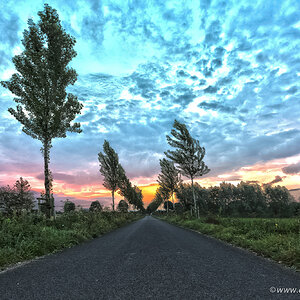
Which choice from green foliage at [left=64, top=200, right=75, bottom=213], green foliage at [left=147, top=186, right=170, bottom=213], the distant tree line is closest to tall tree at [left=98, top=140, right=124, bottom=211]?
green foliage at [left=147, top=186, right=170, bottom=213]

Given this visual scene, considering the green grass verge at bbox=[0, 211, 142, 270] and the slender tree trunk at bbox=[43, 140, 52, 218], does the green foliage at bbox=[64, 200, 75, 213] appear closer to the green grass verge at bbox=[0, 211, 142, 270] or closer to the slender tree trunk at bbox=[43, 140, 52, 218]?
the slender tree trunk at bbox=[43, 140, 52, 218]

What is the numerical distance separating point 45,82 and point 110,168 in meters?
22.8

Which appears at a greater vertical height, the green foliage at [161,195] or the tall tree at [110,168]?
the tall tree at [110,168]

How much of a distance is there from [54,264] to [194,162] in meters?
19.0

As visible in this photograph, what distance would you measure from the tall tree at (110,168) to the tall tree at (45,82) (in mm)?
20193

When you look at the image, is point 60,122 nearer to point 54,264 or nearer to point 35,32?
point 35,32

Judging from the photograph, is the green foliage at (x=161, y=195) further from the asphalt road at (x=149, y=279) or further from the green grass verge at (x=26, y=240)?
the asphalt road at (x=149, y=279)

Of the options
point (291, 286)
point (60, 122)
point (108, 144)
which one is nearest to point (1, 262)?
point (291, 286)

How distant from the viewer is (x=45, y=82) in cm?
1385

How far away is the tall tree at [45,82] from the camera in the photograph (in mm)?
13422

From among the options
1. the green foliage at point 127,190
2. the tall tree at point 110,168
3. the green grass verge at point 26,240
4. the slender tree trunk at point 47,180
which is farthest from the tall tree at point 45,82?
the green foliage at point 127,190

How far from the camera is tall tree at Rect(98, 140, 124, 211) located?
34.3 metres

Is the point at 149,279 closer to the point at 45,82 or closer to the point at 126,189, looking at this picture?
the point at 45,82

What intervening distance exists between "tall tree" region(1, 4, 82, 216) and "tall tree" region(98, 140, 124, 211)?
20.2 metres
